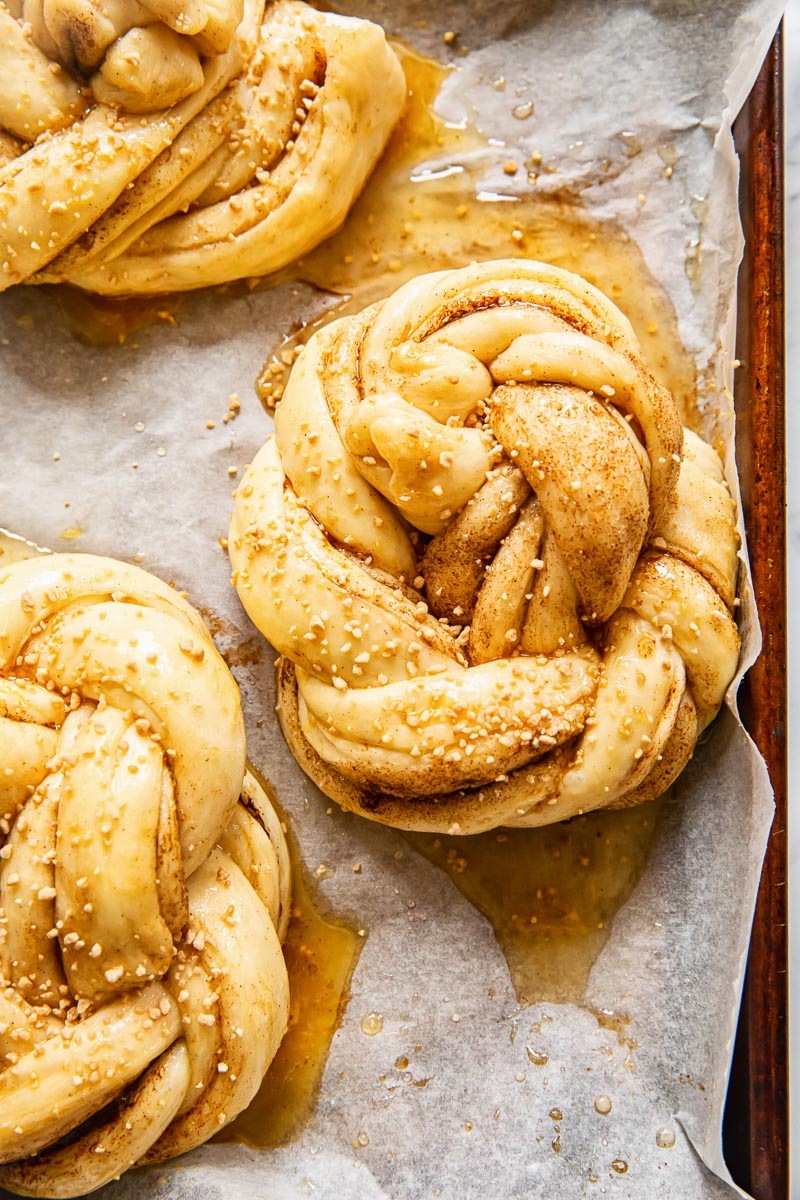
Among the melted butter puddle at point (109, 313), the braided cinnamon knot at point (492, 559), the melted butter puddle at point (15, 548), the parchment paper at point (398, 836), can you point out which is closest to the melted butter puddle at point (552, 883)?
the parchment paper at point (398, 836)

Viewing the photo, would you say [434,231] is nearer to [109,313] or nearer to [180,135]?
[180,135]

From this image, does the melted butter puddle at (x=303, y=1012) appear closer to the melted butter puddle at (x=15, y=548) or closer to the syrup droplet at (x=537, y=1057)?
the syrup droplet at (x=537, y=1057)

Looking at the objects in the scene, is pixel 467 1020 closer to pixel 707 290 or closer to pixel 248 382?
pixel 248 382

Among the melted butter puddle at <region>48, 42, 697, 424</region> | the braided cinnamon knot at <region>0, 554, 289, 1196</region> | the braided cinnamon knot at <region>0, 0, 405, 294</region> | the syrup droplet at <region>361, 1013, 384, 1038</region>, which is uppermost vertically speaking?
the braided cinnamon knot at <region>0, 0, 405, 294</region>

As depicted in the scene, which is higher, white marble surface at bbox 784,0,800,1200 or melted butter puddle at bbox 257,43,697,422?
melted butter puddle at bbox 257,43,697,422

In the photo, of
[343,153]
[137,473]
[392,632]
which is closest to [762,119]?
[343,153]

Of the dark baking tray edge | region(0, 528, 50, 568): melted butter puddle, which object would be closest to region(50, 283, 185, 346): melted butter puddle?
region(0, 528, 50, 568): melted butter puddle

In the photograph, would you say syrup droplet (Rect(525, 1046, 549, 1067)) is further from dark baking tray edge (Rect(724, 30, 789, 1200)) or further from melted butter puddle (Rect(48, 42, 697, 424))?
melted butter puddle (Rect(48, 42, 697, 424))
